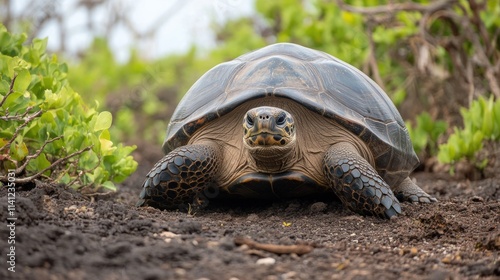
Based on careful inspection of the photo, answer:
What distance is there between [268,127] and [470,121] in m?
2.62

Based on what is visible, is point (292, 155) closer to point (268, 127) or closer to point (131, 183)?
point (268, 127)

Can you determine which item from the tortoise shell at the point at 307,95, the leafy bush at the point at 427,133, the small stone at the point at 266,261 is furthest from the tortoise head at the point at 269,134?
the leafy bush at the point at 427,133

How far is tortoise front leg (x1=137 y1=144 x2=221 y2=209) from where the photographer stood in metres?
3.42

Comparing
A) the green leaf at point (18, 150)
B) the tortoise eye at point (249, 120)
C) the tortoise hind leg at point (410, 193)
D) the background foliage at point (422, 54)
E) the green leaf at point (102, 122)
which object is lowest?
the tortoise hind leg at point (410, 193)

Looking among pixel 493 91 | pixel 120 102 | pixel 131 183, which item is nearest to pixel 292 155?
pixel 131 183

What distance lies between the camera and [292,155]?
3512 millimetres

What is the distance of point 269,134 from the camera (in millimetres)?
3326

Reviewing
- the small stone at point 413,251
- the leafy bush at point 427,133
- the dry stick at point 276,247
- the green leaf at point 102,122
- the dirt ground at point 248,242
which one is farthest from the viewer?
the leafy bush at point 427,133

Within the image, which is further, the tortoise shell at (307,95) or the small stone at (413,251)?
the tortoise shell at (307,95)

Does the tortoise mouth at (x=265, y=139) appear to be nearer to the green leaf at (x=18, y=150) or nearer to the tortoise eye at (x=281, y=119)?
the tortoise eye at (x=281, y=119)

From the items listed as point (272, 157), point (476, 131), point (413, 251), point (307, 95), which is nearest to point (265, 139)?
point (272, 157)

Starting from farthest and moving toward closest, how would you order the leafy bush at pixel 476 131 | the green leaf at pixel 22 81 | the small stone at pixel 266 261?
the leafy bush at pixel 476 131 < the green leaf at pixel 22 81 < the small stone at pixel 266 261

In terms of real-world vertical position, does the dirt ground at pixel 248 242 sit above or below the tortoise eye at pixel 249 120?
below

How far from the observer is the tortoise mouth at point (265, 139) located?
10.9 feet
